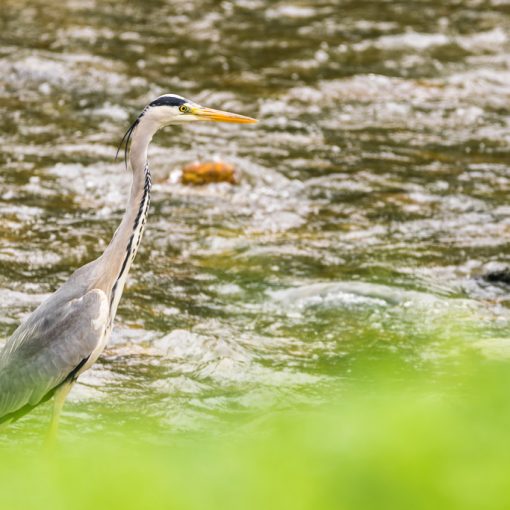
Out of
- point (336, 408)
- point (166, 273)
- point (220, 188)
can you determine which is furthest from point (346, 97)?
point (336, 408)

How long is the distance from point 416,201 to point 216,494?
8.53 m

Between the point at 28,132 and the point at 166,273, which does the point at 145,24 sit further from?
the point at 166,273

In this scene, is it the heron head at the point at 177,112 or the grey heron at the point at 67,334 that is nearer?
the grey heron at the point at 67,334

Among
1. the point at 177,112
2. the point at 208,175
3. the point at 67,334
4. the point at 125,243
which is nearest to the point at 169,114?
the point at 177,112

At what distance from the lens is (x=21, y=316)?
24.6 ft

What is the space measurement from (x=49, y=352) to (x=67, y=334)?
0.40ft

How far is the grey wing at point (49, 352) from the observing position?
5391 mm

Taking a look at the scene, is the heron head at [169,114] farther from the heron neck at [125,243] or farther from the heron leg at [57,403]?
the heron leg at [57,403]

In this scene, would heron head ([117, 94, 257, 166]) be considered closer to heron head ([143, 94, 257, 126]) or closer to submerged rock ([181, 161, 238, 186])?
heron head ([143, 94, 257, 126])

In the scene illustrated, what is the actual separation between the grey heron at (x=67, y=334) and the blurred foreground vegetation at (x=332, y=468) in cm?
322

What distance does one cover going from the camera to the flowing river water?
7227mm

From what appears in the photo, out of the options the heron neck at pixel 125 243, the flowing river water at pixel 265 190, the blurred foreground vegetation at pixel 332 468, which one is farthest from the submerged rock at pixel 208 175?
the blurred foreground vegetation at pixel 332 468

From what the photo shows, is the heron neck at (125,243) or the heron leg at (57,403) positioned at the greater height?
the heron neck at (125,243)

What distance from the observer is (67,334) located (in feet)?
17.7
